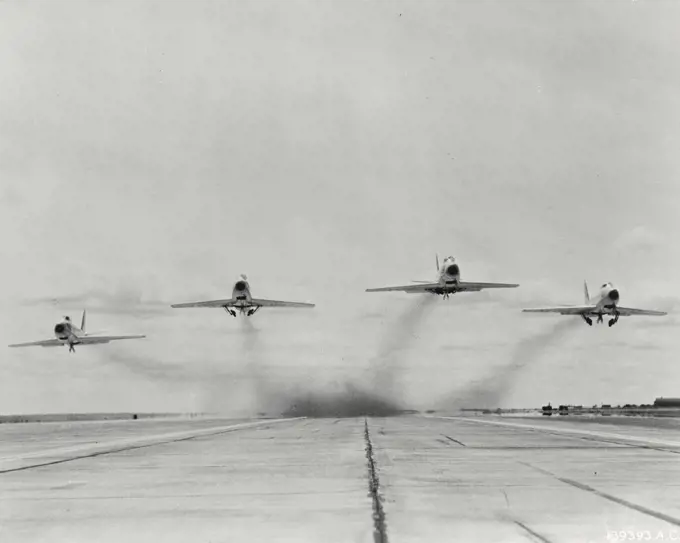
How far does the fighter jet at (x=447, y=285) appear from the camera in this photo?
71500 mm

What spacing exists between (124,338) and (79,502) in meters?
85.2

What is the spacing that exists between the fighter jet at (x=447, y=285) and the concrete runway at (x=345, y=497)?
43.8 m

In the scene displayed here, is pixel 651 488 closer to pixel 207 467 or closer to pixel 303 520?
pixel 303 520

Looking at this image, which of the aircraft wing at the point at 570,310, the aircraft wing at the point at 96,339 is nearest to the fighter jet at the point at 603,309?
the aircraft wing at the point at 570,310

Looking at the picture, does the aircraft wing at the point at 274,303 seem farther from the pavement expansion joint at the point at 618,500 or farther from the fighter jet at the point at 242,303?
the pavement expansion joint at the point at 618,500

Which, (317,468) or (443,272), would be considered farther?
(443,272)

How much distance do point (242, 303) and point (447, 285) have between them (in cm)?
2121

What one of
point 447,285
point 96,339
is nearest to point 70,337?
point 96,339

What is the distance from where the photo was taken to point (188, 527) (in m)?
12.5

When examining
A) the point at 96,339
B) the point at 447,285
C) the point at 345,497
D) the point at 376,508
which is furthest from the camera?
the point at 96,339

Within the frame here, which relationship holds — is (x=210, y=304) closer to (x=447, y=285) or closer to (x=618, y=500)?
(x=447, y=285)

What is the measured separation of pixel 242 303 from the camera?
80.2 meters

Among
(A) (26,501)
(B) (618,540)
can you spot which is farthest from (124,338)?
(B) (618,540)

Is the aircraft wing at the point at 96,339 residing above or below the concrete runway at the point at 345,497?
above
